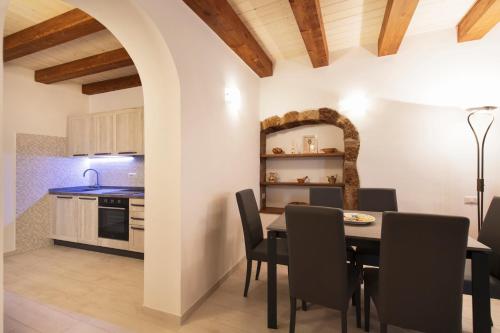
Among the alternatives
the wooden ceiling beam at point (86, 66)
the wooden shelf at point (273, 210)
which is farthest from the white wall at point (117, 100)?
the wooden shelf at point (273, 210)

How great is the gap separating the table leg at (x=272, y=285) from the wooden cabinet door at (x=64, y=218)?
132 inches

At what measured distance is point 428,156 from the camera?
3018 millimetres

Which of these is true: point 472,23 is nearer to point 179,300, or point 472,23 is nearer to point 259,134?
point 259,134

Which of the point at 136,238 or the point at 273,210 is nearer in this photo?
the point at 136,238

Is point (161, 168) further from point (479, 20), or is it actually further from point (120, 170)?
point (479, 20)

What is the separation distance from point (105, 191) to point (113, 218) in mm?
586

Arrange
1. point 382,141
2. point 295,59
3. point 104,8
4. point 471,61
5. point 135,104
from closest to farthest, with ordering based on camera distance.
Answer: point 104,8
point 471,61
point 382,141
point 295,59
point 135,104

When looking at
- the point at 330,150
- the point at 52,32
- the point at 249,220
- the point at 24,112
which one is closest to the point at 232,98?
the point at 249,220

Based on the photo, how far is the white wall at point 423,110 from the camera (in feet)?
9.26

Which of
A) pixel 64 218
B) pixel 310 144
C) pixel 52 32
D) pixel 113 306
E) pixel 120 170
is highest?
pixel 52 32

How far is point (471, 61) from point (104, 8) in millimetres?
3816

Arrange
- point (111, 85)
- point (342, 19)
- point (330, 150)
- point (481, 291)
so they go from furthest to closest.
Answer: point (111, 85) → point (330, 150) → point (342, 19) → point (481, 291)

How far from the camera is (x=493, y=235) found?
1.82m

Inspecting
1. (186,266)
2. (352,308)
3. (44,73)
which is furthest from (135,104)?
(352,308)
